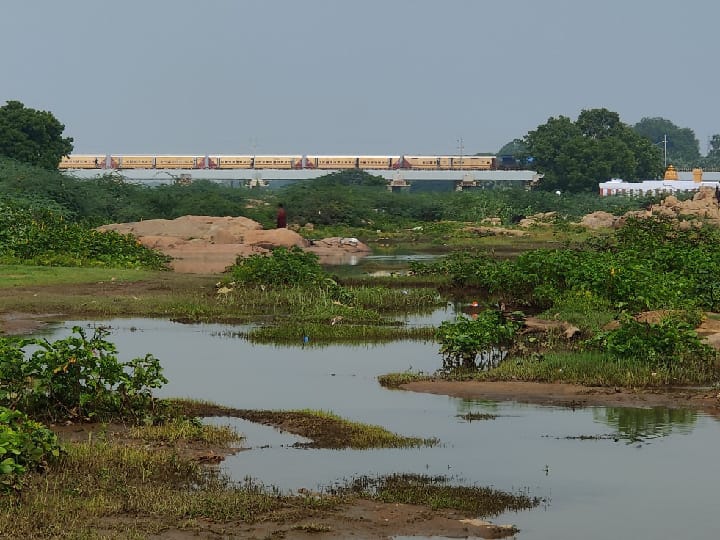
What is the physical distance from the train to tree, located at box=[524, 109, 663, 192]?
601 inches

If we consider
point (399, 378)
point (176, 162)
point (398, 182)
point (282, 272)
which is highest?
point (176, 162)

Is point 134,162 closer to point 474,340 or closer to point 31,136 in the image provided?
point 31,136

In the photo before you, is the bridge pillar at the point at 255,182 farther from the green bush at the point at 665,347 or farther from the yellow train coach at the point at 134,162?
the green bush at the point at 665,347

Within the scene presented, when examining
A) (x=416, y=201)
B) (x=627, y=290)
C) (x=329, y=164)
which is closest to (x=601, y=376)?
(x=627, y=290)

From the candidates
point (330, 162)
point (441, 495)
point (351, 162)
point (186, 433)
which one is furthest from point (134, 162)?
point (441, 495)

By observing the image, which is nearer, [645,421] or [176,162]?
[645,421]

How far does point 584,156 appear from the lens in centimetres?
10844

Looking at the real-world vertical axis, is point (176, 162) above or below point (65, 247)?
above

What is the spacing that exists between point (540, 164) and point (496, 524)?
102596 mm

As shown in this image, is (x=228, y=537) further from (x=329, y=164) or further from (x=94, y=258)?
(x=329, y=164)

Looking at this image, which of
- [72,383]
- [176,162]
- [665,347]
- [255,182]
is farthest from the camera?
[255,182]

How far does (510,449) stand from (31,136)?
222ft

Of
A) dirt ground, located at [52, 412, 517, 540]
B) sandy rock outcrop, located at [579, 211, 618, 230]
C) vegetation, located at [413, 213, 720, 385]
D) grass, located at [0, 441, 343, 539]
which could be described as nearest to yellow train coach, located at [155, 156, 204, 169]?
sandy rock outcrop, located at [579, 211, 618, 230]

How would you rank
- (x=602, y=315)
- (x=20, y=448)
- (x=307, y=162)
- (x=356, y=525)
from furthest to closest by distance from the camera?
(x=307, y=162) < (x=602, y=315) < (x=20, y=448) < (x=356, y=525)
